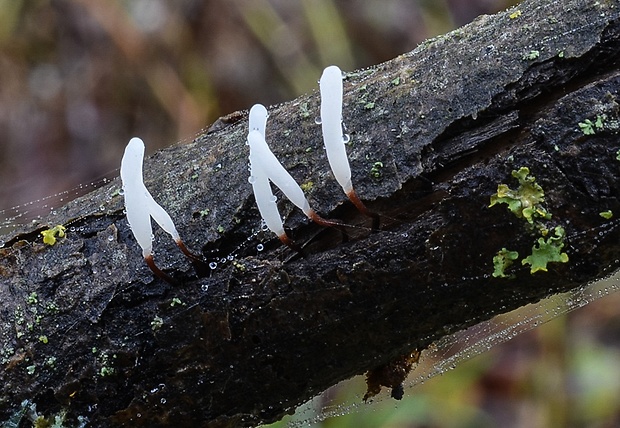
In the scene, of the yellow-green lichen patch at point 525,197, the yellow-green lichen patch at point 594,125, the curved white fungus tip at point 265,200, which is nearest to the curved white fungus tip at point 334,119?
the curved white fungus tip at point 265,200

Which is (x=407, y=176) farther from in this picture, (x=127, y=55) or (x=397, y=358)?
(x=127, y=55)

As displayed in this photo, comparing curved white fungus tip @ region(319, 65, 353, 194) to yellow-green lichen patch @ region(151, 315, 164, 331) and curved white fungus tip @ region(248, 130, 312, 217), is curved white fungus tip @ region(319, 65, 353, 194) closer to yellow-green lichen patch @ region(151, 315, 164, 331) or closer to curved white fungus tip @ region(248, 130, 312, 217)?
curved white fungus tip @ region(248, 130, 312, 217)

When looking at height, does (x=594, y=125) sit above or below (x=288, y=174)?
below

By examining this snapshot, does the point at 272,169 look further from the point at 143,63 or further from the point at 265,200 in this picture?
the point at 143,63

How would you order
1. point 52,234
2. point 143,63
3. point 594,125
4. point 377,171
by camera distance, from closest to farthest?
point 594,125, point 377,171, point 52,234, point 143,63

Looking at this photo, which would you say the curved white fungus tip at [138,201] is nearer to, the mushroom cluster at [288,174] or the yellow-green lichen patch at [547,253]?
the mushroom cluster at [288,174]

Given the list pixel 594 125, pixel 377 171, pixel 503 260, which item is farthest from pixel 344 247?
pixel 594 125

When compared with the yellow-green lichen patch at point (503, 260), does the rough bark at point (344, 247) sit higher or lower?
higher
